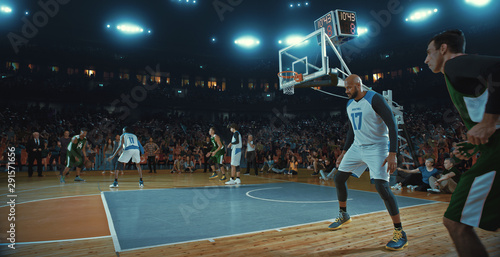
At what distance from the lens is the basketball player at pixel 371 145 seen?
3.40 m

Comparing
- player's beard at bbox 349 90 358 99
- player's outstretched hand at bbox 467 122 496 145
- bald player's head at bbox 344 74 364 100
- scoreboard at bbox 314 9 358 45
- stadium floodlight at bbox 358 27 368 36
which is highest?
stadium floodlight at bbox 358 27 368 36

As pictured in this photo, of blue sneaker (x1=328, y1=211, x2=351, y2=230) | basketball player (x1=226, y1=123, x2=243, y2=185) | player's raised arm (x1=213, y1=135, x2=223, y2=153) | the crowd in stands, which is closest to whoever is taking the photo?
blue sneaker (x1=328, y1=211, x2=351, y2=230)

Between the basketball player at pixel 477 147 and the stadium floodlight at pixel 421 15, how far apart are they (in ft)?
104

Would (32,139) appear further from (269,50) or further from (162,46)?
(269,50)

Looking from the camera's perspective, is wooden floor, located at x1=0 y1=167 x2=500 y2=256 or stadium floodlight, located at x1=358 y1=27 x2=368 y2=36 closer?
wooden floor, located at x1=0 y1=167 x2=500 y2=256

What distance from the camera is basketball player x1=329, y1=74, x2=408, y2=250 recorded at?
11.1 ft

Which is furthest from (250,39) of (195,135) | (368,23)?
(195,135)

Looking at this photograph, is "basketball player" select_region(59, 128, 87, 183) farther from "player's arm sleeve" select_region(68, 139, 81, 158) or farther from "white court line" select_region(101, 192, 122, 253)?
"white court line" select_region(101, 192, 122, 253)

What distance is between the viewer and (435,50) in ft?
6.71

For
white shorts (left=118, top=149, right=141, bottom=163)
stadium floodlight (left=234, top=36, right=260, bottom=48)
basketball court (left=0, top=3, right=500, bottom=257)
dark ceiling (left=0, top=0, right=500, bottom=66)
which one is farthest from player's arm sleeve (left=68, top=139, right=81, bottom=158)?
stadium floodlight (left=234, top=36, right=260, bottom=48)

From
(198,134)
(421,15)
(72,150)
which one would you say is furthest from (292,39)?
(72,150)

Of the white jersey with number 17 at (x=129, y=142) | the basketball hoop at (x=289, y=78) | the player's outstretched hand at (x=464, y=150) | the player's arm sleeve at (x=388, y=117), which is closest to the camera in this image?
the player's outstretched hand at (x=464, y=150)

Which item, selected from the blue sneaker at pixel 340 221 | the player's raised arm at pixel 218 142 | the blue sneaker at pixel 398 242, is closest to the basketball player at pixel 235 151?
the player's raised arm at pixel 218 142

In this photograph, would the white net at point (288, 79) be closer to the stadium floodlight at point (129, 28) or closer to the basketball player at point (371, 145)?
the basketball player at point (371, 145)
